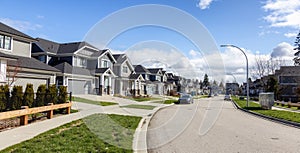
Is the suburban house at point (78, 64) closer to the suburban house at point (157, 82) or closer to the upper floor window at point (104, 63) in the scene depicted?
the upper floor window at point (104, 63)

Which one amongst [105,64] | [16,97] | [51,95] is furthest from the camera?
[105,64]

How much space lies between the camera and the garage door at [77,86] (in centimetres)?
3114

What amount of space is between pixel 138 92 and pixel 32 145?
41643 mm

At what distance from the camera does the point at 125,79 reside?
44.0 m

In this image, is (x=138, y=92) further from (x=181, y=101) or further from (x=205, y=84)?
(x=205, y=84)

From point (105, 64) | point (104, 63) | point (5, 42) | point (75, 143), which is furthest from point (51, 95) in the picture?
point (105, 64)

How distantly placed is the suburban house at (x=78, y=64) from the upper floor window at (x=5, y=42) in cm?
750

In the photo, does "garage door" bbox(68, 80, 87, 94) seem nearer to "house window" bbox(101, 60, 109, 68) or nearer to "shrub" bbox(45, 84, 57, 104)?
"house window" bbox(101, 60, 109, 68)

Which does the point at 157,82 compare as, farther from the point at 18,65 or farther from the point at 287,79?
the point at 18,65

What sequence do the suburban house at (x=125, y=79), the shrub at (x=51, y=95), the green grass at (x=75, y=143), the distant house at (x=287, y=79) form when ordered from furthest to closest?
the distant house at (x=287, y=79), the suburban house at (x=125, y=79), the shrub at (x=51, y=95), the green grass at (x=75, y=143)

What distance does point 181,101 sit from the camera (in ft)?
113

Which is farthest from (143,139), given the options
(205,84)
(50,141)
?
(205,84)

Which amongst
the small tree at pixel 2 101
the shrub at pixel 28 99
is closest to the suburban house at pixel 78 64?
the shrub at pixel 28 99

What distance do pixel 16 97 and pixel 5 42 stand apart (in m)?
11.5
